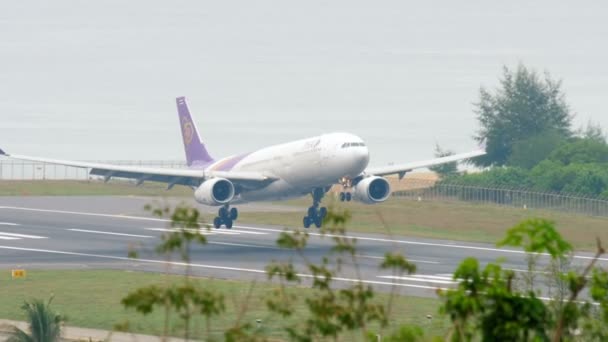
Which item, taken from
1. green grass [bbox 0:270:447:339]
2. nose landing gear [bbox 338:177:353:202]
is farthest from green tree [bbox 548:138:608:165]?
green grass [bbox 0:270:447:339]

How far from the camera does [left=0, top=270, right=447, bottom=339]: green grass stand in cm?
4725

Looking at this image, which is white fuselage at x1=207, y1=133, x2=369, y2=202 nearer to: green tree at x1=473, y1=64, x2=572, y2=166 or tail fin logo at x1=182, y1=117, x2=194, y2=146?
tail fin logo at x1=182, y1=117, x2=194, y2=146

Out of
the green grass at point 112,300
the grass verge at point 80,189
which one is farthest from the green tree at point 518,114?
the green grass at point 112,300

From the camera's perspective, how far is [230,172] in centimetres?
7844

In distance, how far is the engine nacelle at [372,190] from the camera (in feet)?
239

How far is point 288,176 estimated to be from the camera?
7419 cm

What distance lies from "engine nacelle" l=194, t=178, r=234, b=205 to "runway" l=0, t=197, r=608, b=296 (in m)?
2.79

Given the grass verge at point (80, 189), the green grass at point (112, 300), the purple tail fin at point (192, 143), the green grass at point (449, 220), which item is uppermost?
the purple tail fin at point (192, 143)

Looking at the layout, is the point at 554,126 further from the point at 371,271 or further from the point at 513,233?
the point at 513,233

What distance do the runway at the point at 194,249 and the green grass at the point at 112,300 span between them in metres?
2.35

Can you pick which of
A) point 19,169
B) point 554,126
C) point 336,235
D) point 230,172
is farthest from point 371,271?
point 19,169

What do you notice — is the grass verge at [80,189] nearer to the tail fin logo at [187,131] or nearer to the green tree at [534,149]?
the tail fin logo at [187,131]

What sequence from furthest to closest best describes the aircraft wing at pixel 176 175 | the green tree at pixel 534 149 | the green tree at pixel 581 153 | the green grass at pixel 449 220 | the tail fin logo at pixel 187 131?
the green tree at pixel 534 149
the green tree at pixel 581 153
the tail fin logo at pixel 187 131
the green grass at pixel 449 220
the aircraft wing at pixel 176 175

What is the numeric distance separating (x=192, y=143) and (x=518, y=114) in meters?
53.2
